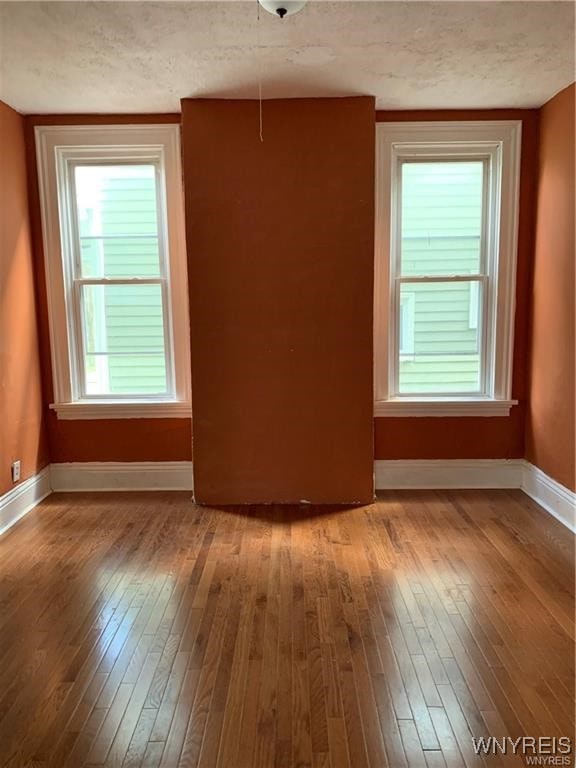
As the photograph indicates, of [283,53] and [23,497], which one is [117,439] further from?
[283,53]

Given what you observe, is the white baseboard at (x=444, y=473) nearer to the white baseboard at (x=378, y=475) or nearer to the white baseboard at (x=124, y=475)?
the white baseboard at (x=378, y=475)

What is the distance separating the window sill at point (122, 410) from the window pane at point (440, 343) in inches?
65.3

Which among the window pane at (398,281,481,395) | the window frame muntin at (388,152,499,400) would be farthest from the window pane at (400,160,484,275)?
the window pane at (398,281,481,395)

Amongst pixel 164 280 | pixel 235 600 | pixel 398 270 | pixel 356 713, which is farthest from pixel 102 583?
pixel 398 270

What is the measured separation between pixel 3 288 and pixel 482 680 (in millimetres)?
3290

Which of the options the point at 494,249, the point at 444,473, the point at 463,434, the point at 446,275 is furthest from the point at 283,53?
the point at 444,473

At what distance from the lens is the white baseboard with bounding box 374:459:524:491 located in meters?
3.80

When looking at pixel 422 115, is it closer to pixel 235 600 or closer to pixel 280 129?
pixel 280 129

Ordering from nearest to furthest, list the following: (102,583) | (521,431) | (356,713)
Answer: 1. (356,713)
2. (102,583)
3. (521,431)

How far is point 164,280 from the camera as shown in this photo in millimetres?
3725

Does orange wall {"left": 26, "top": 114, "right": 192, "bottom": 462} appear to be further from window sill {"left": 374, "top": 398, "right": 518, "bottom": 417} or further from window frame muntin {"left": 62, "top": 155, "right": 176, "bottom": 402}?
window sill {"left": 374, "top": 398, "right": 518, "bottom": 417}

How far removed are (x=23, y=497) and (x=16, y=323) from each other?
45.2 inches

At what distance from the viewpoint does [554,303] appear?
330cm

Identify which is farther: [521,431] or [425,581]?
[521,431]
